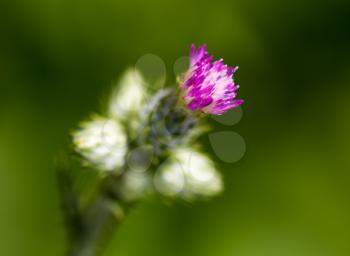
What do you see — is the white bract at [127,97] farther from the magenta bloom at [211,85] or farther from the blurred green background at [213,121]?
the blurred green background at [213,121]

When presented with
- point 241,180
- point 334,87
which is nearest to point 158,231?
point 241,180

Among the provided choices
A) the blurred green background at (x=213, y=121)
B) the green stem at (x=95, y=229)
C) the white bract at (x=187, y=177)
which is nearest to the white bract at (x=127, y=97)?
the white bract at (x=187, y=177)

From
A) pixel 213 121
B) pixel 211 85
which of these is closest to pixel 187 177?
pixel 211 85

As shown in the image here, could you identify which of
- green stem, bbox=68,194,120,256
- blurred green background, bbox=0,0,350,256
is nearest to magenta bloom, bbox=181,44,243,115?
green stem, bbox=68,194,120,256

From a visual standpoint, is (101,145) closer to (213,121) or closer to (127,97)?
(127,97)

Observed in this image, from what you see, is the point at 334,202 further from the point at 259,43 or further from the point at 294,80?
the point at 259,43
